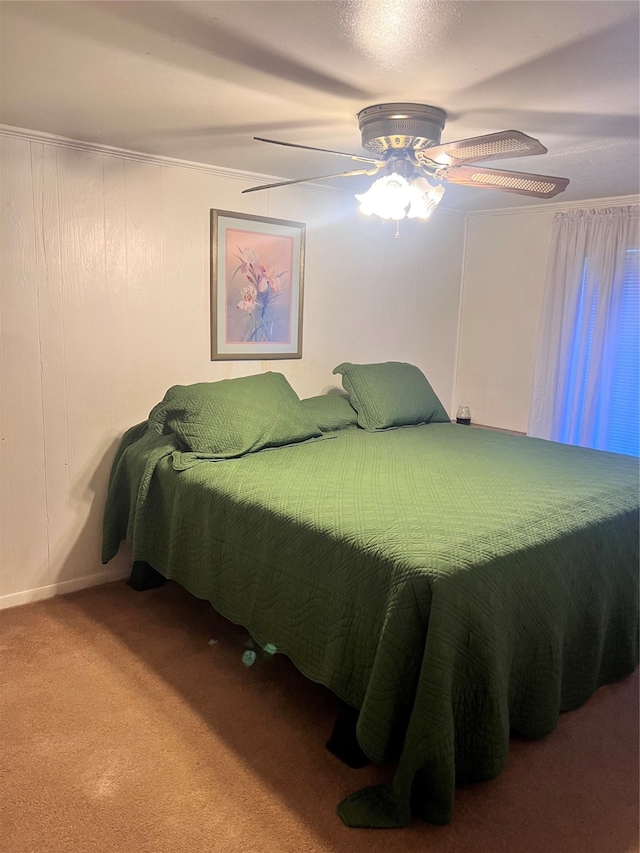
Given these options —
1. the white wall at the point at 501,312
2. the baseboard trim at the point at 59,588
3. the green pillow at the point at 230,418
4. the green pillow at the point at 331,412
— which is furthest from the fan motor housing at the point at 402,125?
the baseboard trim at the point at 59,588

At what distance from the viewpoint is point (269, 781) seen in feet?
6.06

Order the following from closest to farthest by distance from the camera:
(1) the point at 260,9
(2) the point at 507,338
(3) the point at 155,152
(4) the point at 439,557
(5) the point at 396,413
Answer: (1) the point at 260,9
(4) the point at 439,557
(3) the point at 155,152
(5) the point at 396,413
(2) the point at 507,338

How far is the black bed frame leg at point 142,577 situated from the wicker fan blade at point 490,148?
2.21m

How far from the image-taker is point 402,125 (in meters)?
2.17

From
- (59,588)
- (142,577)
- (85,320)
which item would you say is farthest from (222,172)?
(59,588)

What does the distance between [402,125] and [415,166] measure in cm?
21

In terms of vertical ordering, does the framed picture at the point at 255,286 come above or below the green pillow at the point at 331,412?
above

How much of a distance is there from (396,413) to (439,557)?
1843 mm

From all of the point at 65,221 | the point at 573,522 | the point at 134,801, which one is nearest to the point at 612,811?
the point at 573,522

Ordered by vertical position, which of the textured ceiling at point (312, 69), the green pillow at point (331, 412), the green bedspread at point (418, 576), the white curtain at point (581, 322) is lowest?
the green bedspread at point (418, 576)

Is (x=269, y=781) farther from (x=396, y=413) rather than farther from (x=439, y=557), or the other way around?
(x=396, y=413)

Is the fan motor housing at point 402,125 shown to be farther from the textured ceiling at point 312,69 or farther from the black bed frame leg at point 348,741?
the black bed frame leg at point 348,741

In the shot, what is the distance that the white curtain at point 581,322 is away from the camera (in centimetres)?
357

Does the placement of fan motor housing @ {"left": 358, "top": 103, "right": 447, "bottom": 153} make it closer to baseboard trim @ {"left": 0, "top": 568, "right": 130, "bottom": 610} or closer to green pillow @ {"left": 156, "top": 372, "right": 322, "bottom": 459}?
green pillow @ {"left": 156, "top": 372, "right": 322, "bottom": 459}
